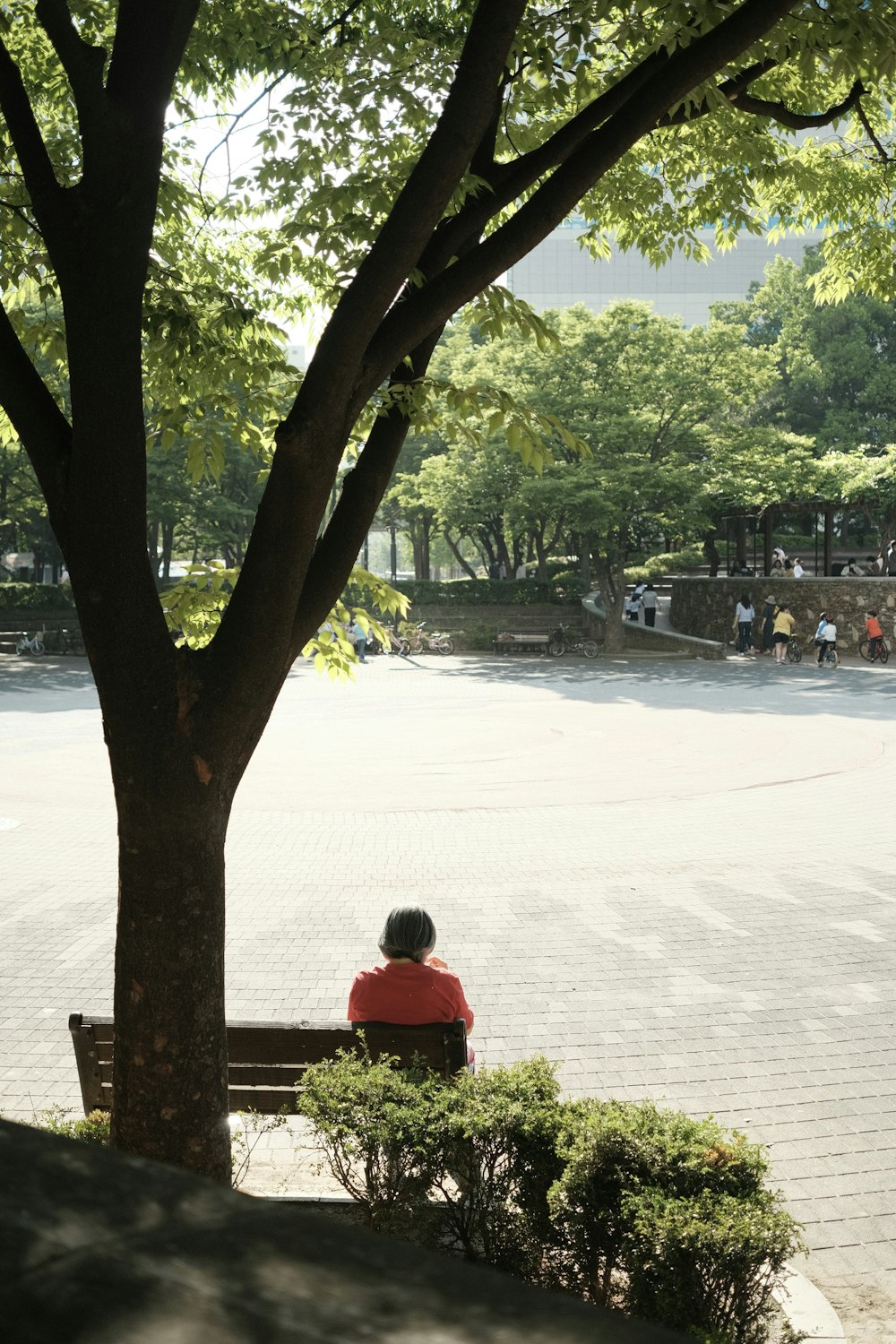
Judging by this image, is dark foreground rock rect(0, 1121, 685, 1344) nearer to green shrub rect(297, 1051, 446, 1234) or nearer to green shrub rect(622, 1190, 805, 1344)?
green shrub rect(622, 1190, 805, 1344)

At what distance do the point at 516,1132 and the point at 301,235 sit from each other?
170 inches

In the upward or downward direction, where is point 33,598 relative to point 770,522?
downward

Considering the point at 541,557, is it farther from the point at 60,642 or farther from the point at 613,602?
the point at 60,642

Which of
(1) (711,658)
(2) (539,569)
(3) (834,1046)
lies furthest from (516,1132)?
(2) (539,569)

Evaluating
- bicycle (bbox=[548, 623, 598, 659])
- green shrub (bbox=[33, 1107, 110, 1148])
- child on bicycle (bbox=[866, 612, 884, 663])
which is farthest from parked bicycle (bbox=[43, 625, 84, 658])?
green shrub (bbox=[33, 1107, 110, 1148])

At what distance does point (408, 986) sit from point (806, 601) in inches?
1438

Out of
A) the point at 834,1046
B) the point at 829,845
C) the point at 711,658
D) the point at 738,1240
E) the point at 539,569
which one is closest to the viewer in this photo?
the point at 738,1240

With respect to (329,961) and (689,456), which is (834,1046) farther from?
(689,456)

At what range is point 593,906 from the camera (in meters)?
10.2

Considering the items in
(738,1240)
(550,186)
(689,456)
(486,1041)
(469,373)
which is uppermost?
(469,373)

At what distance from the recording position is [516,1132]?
4.21m

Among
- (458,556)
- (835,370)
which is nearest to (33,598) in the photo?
(458,556)

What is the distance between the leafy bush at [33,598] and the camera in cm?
4716

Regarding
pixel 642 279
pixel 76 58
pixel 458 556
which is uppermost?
pixel 642 279
